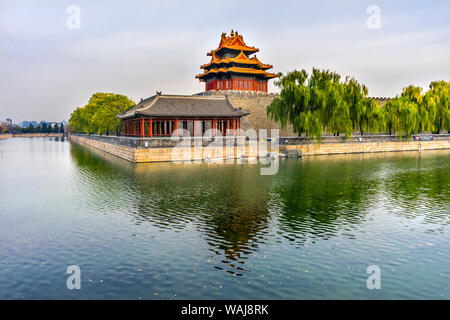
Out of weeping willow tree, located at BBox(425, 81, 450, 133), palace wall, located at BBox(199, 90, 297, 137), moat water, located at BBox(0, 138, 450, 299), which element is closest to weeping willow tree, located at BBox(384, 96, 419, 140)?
weeping willow tree, located at BBox(425, 81, 450, 133)

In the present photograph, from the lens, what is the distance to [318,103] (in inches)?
1540

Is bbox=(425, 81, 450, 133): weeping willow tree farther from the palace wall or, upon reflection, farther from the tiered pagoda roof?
the tiered pagoda roof

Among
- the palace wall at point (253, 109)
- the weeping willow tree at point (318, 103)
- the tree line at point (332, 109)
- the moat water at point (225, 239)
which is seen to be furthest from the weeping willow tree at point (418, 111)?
the moat water at point (225, 239)

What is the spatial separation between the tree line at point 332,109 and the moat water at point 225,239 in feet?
58.3

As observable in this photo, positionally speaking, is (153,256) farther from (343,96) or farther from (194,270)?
(343,96)

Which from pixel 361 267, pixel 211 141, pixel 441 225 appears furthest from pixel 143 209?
pixel 211 141

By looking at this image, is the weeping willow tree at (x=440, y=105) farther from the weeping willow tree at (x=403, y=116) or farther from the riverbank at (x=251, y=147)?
the weeping willow tree at (x=403, y=116)

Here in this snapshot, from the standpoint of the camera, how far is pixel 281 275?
29.7ft

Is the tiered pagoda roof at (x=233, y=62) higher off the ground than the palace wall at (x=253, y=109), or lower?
higher

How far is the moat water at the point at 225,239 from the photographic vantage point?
8.53 meters

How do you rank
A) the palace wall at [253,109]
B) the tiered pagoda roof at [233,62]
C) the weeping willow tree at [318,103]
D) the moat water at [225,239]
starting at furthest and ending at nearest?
the tiered pagoda roof at [233,62], the palace wall at [253,109], the weeping willow tree at [318,103], the moat water at [225,239]

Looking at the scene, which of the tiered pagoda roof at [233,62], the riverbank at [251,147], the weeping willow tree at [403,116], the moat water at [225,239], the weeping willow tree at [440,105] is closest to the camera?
the moat water at [225,239]

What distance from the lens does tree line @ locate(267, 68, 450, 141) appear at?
39000 millimetres
